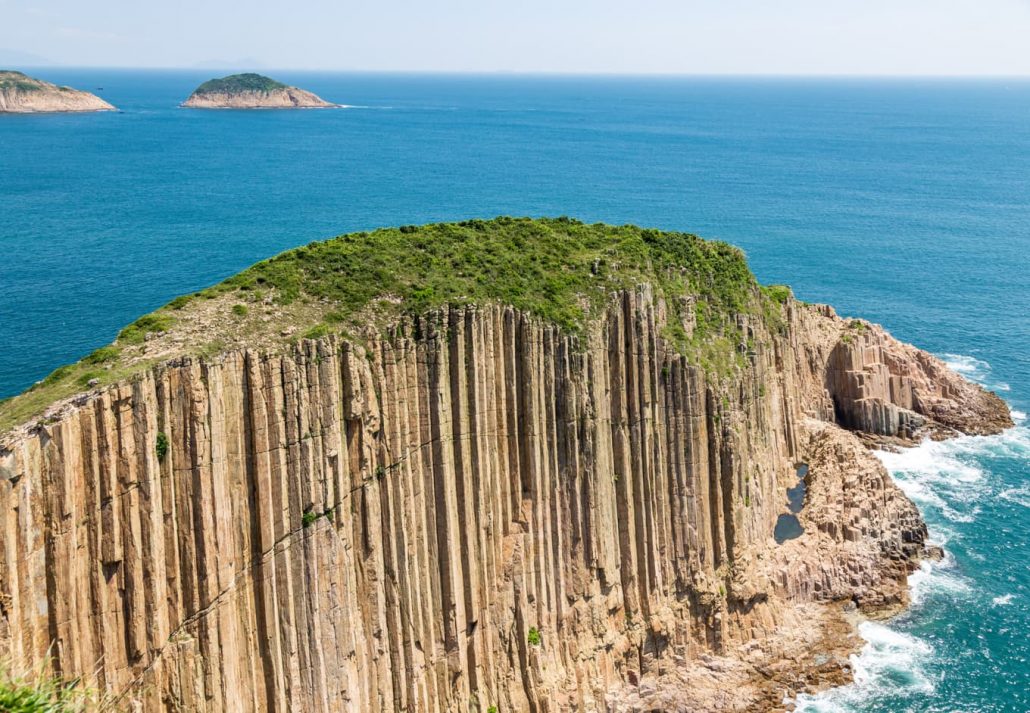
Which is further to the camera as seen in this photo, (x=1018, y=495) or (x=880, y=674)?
(x=1018, y=495)

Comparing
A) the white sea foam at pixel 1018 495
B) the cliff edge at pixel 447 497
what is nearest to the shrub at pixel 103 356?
the cliff edge at pixel 447 497

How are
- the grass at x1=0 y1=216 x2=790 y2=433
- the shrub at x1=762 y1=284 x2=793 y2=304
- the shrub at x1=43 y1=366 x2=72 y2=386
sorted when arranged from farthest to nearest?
the shrub at x1=762 y1=284 x2=793 y2=304, the grass at x1=0 y1=216 x2=790 y2=433, the shrub at x1=43 y1=366 x2=72 y2=386

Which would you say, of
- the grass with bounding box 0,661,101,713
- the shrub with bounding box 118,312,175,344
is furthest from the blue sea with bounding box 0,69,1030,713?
the shrub with bounding box 118,312,175,344

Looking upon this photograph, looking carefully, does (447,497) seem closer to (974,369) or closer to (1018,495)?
(1018,495)

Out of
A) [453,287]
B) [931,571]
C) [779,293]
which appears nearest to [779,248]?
[779,293]

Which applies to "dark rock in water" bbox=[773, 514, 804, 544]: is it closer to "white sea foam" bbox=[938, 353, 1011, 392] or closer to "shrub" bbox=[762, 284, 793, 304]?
"shrub" bbox=[762, 284, 793, 304]

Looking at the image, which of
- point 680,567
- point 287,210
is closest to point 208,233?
point 287,210
